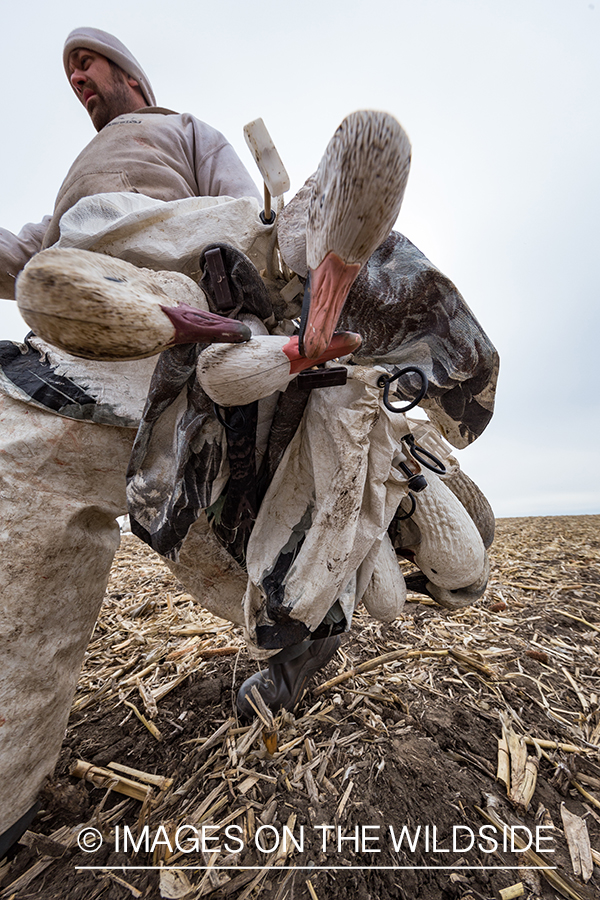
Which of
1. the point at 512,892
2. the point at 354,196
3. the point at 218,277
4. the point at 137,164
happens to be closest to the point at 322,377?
the point at 218,277

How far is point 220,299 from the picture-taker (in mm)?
702

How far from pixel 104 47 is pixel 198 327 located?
47.7 inches

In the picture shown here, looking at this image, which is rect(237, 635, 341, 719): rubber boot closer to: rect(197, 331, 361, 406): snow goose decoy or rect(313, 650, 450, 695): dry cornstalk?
rect(313, 650, 450, 695): dry cornstalk

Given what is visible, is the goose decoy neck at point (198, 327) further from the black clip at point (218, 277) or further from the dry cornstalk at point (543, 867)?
the dry cornstalk at point (543, 867)

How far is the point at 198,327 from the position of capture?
1.68 feet

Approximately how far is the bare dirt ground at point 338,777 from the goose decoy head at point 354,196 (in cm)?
107

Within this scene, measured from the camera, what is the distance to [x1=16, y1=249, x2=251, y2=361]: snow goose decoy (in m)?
0.40

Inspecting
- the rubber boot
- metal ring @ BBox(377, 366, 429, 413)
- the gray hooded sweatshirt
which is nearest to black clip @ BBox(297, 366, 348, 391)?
metal ring @ BBox(377, 366, 429, 413)

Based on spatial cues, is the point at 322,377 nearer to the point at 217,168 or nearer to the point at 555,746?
the point at 217,168

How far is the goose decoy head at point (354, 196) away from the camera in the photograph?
0.38 meters

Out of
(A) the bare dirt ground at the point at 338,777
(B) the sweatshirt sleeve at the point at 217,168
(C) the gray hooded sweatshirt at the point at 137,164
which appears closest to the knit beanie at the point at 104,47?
(C) the gray hooded sweatshirt at the point at 137,164

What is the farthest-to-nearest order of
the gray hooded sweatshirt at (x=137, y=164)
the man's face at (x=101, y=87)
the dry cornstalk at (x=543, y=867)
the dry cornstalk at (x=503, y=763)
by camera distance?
the man's face at (x=101, y=87), the dry cornstalk at (x=503, y=763), the gray hooded sweatshirt at (x=137, y=164), the dry cornstalk at (x=543, y=867)

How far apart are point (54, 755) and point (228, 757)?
43cm

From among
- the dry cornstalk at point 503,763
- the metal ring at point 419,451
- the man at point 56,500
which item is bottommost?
the dry cornstalk at point 503,763
